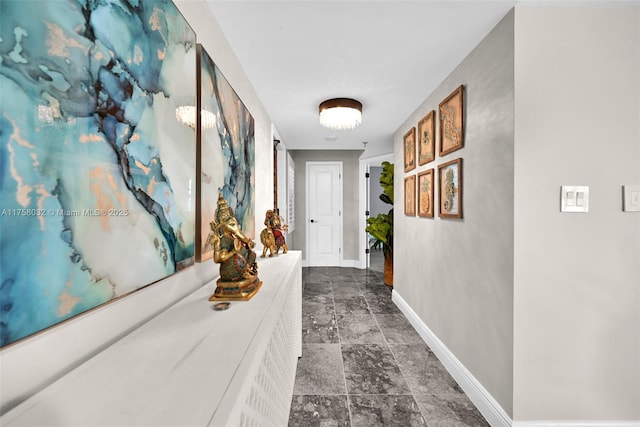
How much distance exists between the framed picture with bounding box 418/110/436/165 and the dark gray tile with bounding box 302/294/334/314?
1993 mm

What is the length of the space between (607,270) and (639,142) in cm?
67

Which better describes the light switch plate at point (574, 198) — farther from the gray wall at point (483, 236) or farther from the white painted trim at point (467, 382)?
the white painted trim at point (467, 382)

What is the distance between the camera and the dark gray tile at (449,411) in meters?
1.61

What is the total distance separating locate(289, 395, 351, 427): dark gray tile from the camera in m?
1.60

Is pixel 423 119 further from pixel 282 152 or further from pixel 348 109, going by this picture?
pixel 282 152

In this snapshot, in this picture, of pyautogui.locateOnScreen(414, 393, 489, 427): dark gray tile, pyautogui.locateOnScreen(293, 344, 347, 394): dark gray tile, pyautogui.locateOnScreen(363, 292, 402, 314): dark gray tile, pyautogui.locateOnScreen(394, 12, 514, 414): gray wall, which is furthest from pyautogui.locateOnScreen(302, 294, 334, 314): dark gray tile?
pyautogui.locateOnScreen(414, 393, 489, 427): dark gray tile

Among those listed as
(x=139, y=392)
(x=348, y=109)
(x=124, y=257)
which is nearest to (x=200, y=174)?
(x=124, y=257)

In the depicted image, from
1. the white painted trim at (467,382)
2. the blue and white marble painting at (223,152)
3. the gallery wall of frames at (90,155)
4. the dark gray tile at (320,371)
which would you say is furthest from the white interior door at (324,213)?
the gallery wall of frames at (90,155)

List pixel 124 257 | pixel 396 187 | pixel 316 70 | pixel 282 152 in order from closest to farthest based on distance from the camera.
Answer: pixel 124 257 → pixel 316 70 → pixel 396 187 → pixel 282 152

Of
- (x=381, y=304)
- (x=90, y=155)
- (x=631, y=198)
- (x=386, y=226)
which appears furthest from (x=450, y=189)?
(x=386, y=226)

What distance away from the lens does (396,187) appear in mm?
3643

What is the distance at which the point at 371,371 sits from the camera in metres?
2.09

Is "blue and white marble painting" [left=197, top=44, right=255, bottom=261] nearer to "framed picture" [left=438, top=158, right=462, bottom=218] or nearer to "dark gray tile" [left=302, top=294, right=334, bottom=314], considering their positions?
"framed picture" [left=438, top=158, right=462, bottom=218]

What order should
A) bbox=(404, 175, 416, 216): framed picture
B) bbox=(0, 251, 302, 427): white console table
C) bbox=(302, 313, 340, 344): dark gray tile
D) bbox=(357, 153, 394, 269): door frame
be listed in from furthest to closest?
bbox=(357, 153, 394, 269): door frame
bbox=(404, 175, 416, 216): framed picture
bbox=(302, 313, 340, 344): dark gray tile
bbox=(0, 251, 302, 427): white console table
